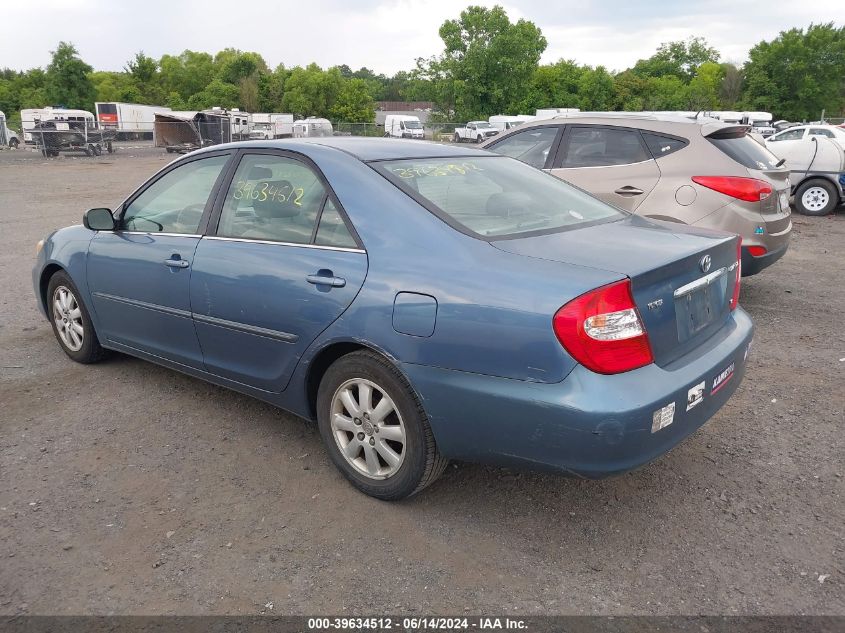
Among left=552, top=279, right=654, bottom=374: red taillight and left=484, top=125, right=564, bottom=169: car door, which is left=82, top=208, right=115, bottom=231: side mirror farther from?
left=484, top=125, right=564, bottom=169: car door

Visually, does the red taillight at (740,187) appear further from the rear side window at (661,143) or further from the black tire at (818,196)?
the black tire at (818,196)

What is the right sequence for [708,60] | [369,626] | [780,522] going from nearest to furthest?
[369,626]
[780,522]
[708,60]

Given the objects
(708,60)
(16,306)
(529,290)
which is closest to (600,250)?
(529,290)

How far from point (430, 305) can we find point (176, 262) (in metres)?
1.83

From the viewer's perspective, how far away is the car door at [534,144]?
7125 millimetres

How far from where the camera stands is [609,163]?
263 inches

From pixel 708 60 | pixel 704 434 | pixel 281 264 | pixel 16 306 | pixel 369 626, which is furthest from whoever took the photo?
pixel 708 60

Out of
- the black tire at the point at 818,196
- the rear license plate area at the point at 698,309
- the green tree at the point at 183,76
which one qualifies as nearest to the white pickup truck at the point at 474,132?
the black tire at the point at 818,196

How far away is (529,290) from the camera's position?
264 centimetres

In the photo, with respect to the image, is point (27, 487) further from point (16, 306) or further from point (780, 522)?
point (16, 306)

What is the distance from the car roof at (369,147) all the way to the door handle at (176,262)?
0.70m

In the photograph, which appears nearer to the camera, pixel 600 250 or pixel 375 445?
pixel 600 250

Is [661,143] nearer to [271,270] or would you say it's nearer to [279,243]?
[279,243]

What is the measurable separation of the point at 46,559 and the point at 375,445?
1.42m
